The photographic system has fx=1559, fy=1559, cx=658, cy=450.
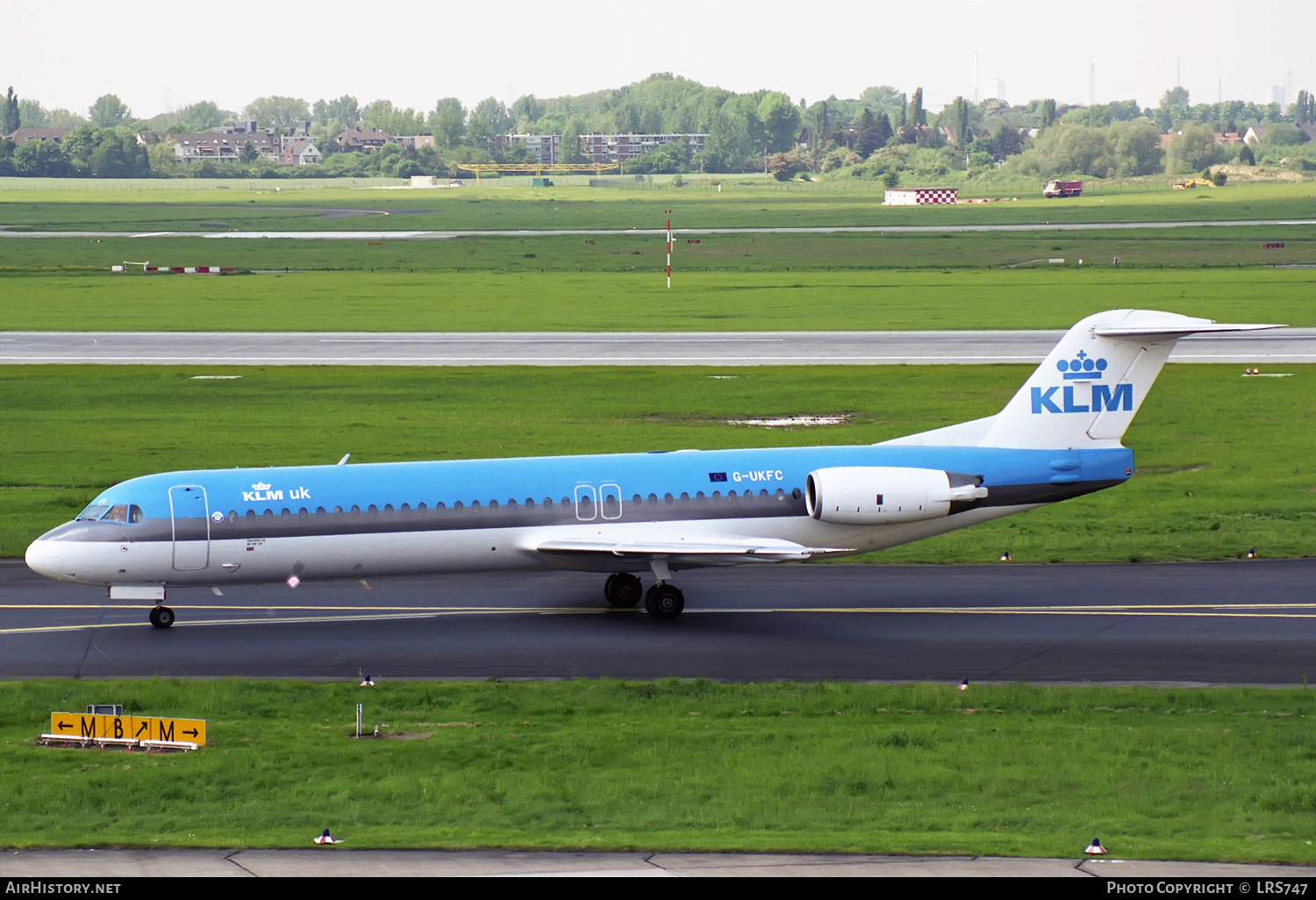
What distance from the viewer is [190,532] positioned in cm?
3095

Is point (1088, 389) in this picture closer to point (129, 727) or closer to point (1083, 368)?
point (1083, 368)

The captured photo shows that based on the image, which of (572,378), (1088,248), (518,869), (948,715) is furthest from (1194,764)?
(1088,248)

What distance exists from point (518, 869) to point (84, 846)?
5.20 m

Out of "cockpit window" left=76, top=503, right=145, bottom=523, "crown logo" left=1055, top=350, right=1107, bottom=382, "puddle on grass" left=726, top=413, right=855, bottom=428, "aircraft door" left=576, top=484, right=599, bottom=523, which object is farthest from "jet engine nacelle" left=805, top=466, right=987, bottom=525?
"puddle on grass" left=726, top=413, right=855, bottom=428

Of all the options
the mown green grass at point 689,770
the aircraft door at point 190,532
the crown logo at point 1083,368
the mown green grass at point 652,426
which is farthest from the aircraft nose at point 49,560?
the crown logo at point 1083,368

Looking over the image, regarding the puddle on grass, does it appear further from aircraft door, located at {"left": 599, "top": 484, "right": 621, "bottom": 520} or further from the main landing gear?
aircraft door, located at {"left": 599, "top": 484, "right": 621, "bottom": 520}

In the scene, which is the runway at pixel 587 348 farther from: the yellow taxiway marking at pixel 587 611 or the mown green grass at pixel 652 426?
the yellow taxiway marking at pixel 587 611

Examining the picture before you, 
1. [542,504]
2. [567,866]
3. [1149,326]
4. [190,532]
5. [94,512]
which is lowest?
[567,866]

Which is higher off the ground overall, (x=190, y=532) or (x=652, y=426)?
(x=190, y=532)

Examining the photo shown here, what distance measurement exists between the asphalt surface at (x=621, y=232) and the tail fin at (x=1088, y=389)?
12928 cm

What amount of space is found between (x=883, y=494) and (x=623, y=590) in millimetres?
5907

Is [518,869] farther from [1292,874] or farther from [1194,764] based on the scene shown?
[1194,764]

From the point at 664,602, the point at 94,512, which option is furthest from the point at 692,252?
the point at 94,512

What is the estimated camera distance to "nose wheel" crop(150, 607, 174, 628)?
3158 cm
